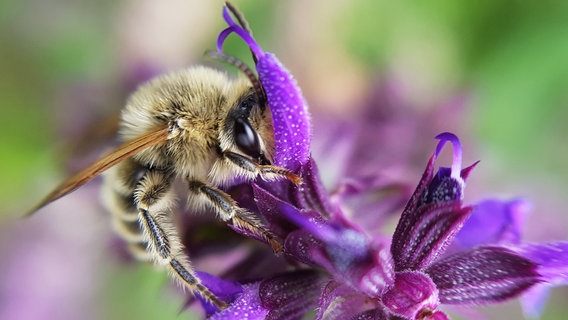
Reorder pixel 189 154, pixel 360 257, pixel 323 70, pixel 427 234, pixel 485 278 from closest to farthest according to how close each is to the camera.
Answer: pixel 360 257, pixel 427 234, pixel 485 278, pixel 189 154, pixel 323 70

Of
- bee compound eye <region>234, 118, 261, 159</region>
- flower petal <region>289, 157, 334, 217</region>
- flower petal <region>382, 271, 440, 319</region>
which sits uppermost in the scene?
bee compound eye <region>234, 118, 261, 159</region>

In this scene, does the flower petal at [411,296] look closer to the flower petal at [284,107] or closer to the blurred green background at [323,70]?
the flower petal at [284,107]

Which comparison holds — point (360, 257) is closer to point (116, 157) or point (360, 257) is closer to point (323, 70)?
point (116, 157)

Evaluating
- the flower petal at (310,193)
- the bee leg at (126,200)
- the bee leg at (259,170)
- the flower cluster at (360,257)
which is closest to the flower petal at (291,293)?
the flower cluster at (360,257)

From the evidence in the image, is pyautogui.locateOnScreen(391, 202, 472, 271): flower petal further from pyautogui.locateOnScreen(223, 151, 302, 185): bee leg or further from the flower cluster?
pyautogui.locateOnScreen(223, 151, 302, 185): bee leg

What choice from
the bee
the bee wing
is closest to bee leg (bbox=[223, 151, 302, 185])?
the bee

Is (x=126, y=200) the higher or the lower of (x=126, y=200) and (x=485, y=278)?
the higher

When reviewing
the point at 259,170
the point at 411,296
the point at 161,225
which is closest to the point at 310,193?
the point at 259,170
